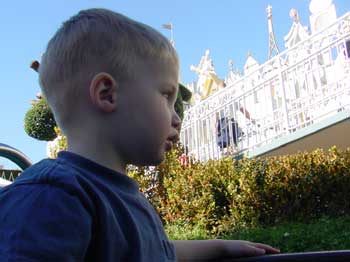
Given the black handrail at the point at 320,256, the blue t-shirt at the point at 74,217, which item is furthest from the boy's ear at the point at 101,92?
the black handrail at the point at 320,256

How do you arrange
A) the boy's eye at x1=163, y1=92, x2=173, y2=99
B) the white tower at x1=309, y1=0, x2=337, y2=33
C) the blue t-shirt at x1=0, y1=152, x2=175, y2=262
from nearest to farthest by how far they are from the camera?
the blue t-shirt at x1=0, y1=152, x2=175, y2=262
the boy's eye at x1=163, y1=92, x2=173, y2=99
the white tower at x1=309, y1=0, x2=337, y2=33

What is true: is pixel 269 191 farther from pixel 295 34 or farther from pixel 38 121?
pixel 295 34

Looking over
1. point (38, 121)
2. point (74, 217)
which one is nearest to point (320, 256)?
point (74, 217)

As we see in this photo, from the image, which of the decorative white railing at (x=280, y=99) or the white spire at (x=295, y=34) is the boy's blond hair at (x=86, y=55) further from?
the white spire at (x=295, y=34)

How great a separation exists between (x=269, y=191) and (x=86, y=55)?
5.66 meters

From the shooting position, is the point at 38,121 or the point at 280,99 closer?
the point at 280,99

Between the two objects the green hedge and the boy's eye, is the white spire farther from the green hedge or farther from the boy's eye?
the boy's eye

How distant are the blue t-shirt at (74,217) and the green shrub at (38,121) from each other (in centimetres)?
1070

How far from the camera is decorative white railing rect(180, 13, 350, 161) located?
755 centimetres

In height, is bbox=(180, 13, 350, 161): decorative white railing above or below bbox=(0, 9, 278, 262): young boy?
above

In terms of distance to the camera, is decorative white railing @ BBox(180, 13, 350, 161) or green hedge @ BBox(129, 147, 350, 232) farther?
decorative white railing @ BBox(180, 13, 350, 161)

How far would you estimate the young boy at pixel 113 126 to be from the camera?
95 centimetres

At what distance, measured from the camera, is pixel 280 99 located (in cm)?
841

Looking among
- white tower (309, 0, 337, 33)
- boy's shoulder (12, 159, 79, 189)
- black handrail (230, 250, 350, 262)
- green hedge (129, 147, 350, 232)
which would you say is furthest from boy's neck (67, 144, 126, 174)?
white tower (309, 0, 337, 33)
